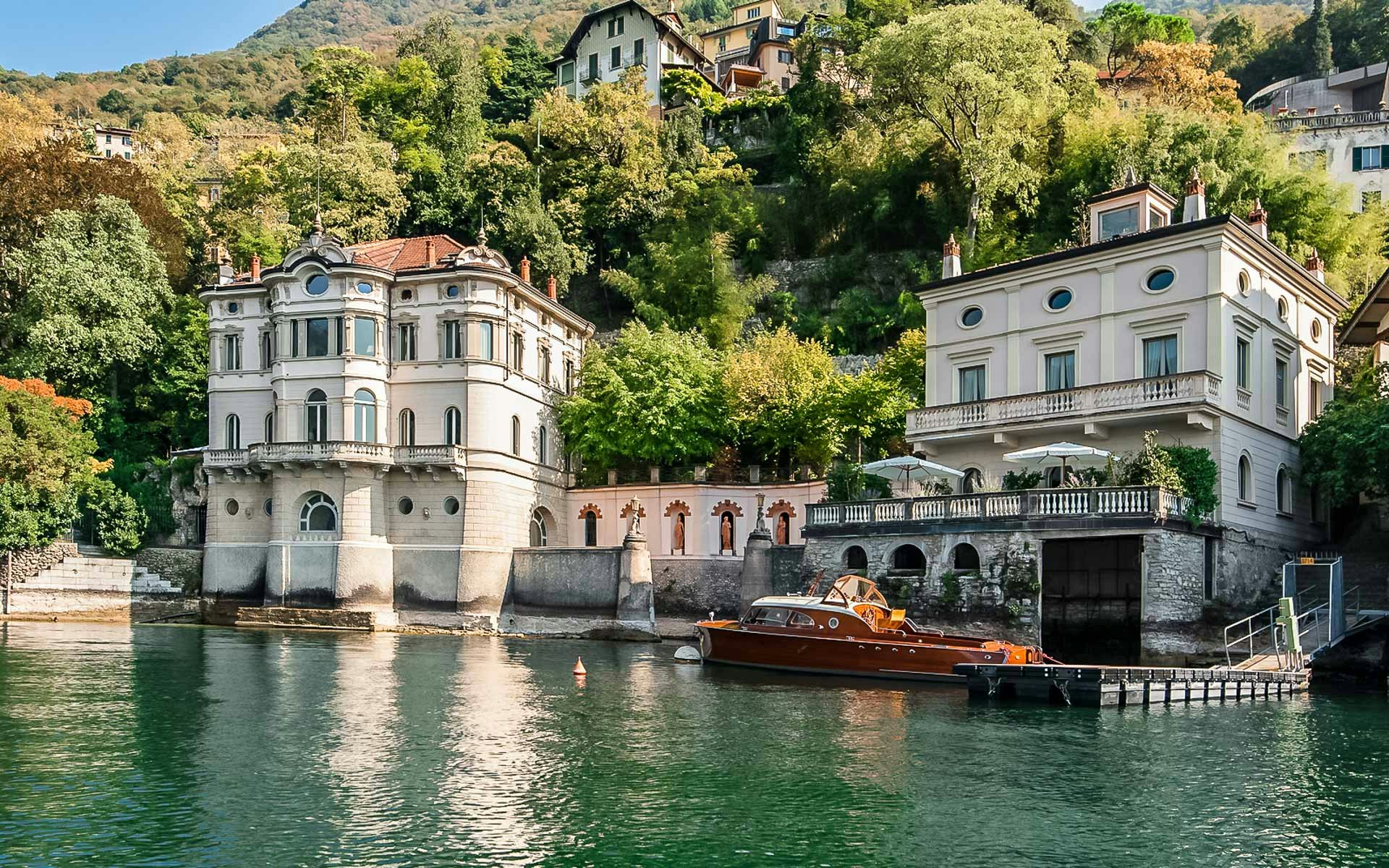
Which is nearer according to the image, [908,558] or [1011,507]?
[1011,507]

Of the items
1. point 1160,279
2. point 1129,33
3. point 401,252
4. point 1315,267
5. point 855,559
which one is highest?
point 1129,33

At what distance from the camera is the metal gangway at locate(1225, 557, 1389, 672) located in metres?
33.8

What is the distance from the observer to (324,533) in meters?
54.2

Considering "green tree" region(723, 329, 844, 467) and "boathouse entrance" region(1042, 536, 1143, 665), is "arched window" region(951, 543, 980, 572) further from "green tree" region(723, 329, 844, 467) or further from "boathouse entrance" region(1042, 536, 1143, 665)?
"green tree" region(723, 329, 844, 467)

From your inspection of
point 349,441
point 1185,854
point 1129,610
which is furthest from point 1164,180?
point 1185,854

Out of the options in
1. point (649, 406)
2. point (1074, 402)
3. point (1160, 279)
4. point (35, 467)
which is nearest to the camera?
point (1160, 279)

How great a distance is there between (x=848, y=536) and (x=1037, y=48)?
1082 inches

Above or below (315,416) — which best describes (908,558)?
below

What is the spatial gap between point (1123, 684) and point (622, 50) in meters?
72.2

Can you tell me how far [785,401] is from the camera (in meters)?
54.4

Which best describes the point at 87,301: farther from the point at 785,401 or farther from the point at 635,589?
the point at 785,401

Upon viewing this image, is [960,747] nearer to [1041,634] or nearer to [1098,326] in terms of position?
[1041,634]

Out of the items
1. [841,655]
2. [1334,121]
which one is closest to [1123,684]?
[841,655]

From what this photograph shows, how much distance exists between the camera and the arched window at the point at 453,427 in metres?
55.0
